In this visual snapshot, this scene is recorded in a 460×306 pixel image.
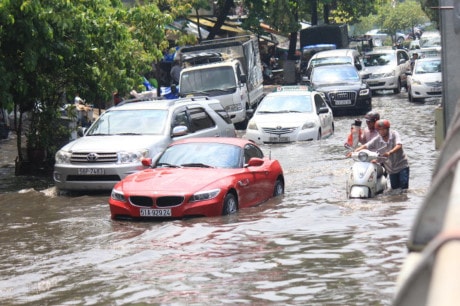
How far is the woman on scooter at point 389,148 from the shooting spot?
14.7m

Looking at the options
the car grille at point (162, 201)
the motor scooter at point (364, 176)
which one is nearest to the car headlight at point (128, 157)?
the car grille at point (162, 201)

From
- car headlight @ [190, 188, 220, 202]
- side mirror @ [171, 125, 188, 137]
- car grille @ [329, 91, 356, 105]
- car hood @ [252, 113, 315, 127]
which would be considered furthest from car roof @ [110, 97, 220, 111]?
car grille @ [329, 91, 356, 105]

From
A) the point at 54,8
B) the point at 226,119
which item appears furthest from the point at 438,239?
the point at 226,119

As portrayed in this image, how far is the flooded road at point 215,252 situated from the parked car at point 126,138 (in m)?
0.48

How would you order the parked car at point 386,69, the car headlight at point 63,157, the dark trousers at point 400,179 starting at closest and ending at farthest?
1. the dark trousers at point 400,179
2. the car headlight at point 63,157
3. the parked car at point 386,69

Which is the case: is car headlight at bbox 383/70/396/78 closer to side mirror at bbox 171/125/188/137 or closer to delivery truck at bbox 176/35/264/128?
delivery truck at bbox 176/35/264/128

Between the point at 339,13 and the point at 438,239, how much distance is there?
72.0 metres

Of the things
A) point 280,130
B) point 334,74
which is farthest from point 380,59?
point 280,130

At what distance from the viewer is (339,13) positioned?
2867 inches

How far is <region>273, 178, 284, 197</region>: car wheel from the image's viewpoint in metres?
15.9

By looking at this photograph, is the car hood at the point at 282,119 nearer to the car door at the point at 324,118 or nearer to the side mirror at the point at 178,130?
the car door at the point at 324,118

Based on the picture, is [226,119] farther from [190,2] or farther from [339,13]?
[339,13]

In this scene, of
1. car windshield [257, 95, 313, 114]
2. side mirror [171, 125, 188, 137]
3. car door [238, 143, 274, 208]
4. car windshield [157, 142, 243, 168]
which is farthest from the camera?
car windshield [257, 95, 313, 114]

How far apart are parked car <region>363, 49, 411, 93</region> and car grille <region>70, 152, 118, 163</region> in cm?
2560
